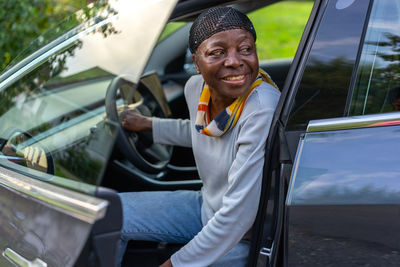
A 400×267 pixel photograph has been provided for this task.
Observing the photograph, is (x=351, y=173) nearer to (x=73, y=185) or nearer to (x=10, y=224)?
(x=73, y=185)

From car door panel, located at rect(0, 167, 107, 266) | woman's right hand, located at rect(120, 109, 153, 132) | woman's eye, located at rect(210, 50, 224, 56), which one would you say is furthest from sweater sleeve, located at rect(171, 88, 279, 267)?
woman's right hand, located at rect(120, 109, 153, 132)

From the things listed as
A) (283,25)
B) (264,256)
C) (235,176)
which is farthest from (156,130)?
(283,25)

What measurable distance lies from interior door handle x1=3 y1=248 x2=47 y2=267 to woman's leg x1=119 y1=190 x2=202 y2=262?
47 centimetres

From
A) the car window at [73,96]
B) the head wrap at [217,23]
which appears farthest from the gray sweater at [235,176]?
the car window at [73,96]

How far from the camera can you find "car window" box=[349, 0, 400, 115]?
1555 mm

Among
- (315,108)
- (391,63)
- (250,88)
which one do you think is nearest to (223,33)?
(250,88)

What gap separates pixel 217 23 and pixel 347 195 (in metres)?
0.66

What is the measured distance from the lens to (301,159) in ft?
4.87

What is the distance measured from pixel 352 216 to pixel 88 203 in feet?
2.41

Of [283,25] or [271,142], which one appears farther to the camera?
[283,25]

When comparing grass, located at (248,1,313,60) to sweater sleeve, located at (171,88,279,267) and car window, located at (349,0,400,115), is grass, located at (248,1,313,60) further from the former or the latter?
sweater sleeve, located at (171,88,279,267)

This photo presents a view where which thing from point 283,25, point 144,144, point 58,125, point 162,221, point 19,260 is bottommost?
point 19,260

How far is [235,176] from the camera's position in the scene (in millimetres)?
1556

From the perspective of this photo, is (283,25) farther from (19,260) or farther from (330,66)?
(19,260)
